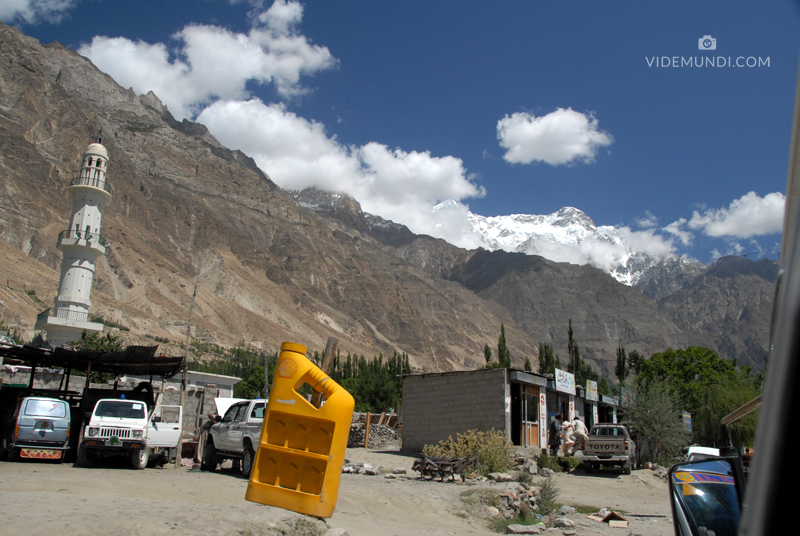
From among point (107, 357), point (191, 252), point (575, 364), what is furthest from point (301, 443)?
point (191, 252)

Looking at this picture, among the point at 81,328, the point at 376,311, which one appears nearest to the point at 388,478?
the point at 81,328

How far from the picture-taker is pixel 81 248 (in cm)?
4416

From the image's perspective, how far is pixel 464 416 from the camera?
22.5 m

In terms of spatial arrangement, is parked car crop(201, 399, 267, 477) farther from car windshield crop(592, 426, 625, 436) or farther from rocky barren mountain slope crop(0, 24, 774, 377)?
rocky barren mountain slope crop(0, 24, 774, 377)

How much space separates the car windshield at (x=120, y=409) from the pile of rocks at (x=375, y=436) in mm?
14884

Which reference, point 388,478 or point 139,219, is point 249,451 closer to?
point 388,478

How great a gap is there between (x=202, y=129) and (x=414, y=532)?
192 metres

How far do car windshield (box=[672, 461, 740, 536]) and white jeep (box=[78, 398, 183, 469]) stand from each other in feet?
44.2

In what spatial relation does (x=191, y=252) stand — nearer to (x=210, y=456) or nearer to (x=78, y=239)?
(x=78, y=239)

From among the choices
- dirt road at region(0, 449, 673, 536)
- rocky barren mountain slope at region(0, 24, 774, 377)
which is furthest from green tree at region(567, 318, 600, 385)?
rocky barren mountain slope at region(0, 24, 774, 377)

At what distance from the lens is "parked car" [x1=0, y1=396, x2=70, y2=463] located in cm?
1384

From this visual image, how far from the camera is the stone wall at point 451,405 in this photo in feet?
70.6

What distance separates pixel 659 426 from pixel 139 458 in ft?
64.8

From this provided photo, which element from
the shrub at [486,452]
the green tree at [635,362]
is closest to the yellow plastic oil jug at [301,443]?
the shrub at [486,452]
